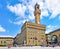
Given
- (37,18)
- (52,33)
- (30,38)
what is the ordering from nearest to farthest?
(30,38) → (52,33) → (37,18)

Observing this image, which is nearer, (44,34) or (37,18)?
(44,34)

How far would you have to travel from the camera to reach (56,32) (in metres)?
67.6

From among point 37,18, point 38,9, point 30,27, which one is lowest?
point 30,27

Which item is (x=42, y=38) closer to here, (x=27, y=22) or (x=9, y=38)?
(x=27, y=22)

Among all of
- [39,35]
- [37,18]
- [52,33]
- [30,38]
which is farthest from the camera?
[37,18]

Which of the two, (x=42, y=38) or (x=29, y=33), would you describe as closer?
(x=29, y=33)

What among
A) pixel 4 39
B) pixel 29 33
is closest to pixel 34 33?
pixel 29 33

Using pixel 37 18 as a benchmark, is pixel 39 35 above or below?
below

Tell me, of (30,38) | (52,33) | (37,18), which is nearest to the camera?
(30,38)

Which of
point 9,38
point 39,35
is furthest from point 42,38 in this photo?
point 9,38

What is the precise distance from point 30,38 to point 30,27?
4.82m

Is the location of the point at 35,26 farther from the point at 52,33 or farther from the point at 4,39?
the point at 4,39

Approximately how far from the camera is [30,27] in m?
63.0

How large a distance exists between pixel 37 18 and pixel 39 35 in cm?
1594
